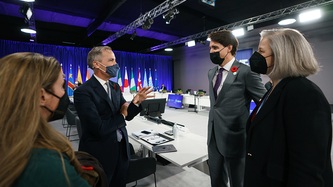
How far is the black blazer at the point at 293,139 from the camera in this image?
80 centimetres

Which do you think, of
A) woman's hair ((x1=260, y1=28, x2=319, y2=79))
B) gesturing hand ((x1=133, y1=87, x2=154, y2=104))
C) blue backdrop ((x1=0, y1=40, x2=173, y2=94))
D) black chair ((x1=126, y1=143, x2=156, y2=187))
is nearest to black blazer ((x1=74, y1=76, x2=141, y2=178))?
gesturing hand ((x1=133, y1=87, x2=154, y2=104))

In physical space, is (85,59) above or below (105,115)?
above

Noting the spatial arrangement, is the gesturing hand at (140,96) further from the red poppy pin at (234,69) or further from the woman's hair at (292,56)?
the woman's hair at (292,56)

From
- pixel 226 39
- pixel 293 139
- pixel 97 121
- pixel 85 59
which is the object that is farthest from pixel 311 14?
pixel 85 59

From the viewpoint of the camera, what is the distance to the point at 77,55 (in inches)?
357

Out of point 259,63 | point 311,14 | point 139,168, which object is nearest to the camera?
point 259,63

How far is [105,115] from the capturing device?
1.50m

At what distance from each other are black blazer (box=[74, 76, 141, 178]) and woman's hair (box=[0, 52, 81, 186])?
0.77 metres

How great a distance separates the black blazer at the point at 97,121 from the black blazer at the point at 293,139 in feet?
3.31

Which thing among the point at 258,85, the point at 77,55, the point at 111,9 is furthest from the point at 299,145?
the point at 77,55

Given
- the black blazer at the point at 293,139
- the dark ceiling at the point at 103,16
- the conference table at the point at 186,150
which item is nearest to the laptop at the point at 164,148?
the conference table at the point at 186,150

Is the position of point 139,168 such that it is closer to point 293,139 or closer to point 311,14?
point 293,139

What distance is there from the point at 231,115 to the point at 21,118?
1309 mm

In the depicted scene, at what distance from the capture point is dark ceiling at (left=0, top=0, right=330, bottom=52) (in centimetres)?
513
